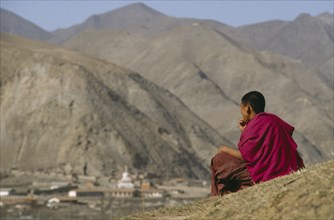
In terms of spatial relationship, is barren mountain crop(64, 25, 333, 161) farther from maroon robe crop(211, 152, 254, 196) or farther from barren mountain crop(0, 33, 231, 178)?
maroon robe crop(211, 152, 254, 196)

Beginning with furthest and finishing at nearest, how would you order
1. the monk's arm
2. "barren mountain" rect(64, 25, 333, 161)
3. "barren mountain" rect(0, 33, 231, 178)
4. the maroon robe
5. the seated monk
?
"barren mountain" rect(64, 25, 333, 161)
"barren mountain" rect(0, 33, 231, 178)
the maroon robe
the monk's arm
the seated monk

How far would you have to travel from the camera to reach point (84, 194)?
8431cm

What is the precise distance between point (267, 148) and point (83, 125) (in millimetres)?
89818

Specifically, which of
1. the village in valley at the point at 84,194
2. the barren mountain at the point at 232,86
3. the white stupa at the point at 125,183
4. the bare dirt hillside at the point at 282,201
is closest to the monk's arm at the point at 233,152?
the bare dirt hillside at the point at 282,201

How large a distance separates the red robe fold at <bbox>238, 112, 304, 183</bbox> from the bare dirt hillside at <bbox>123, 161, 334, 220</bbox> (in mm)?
575

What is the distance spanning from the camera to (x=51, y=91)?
342ft

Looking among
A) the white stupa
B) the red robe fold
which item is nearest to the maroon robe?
the red robe fold

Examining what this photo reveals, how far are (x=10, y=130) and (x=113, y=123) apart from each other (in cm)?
1180

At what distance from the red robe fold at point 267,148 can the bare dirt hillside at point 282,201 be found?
575 millimetres

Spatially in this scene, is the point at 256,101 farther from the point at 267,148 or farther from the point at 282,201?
the point at 282,201

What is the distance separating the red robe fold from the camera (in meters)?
10.5

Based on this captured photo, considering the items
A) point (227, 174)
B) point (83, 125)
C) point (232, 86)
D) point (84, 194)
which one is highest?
point (232, 86)

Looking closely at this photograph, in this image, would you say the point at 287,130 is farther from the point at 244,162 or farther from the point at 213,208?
the point at 213,208

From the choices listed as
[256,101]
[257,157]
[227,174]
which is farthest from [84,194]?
[257,157]
